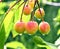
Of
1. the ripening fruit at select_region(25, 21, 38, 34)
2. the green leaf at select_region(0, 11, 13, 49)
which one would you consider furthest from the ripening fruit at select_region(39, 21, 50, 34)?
the green leaf at select_region(0, 11, 13, 49)

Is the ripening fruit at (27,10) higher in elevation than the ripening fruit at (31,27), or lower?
higher

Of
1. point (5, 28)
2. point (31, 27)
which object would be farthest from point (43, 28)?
point (5, 28)

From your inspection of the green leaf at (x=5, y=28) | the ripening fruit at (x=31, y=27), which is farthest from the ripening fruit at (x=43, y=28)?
the green leaf at (x=5, y=28)

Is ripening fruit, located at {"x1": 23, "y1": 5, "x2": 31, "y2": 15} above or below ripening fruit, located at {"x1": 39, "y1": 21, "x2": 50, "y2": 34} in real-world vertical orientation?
above

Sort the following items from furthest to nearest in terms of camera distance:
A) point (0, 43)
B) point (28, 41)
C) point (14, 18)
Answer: point (28, 41) < point (14, 18) < point (0, 43)

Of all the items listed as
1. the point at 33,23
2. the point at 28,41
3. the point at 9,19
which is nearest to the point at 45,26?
the point at 33,23

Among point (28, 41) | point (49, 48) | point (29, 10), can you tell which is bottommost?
point (28, 41)

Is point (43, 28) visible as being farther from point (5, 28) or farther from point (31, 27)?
point (5, 28)

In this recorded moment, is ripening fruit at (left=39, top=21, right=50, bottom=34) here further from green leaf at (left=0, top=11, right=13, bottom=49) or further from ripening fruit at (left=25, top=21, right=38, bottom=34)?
green leaf at (left=0, top=11, right=13, bottom=49)

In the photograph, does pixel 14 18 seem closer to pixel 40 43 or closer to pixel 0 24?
pixel 0 24

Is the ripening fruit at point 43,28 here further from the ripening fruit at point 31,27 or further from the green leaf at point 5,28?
the green leaf at point 5,28

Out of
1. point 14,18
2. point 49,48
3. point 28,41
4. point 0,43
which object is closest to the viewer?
point 49,48
